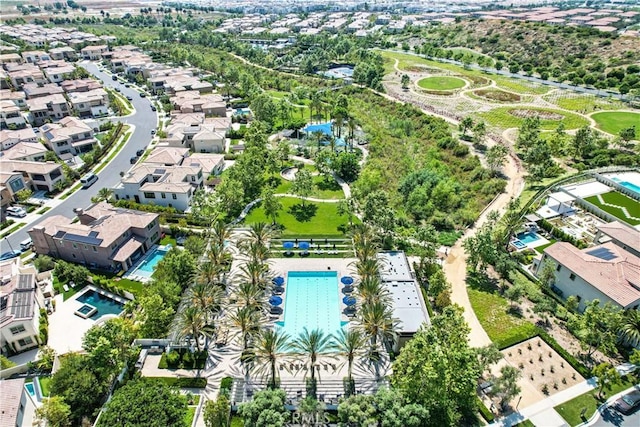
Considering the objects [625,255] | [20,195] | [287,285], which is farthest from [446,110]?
[20,195]

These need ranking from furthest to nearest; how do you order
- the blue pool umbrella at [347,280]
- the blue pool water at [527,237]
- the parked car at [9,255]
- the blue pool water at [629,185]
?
the blue pool water at [629,185]
the blue pool water at [527,237]
the parked car at [9,255]
the blue pool umbrella at [347,280]

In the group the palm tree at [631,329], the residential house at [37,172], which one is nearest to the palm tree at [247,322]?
the palm tree at [631,329]

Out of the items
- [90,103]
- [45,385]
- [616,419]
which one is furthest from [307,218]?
[90,103]

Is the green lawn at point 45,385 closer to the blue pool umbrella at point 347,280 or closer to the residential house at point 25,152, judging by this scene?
the blue pool umbrella at point 347,280

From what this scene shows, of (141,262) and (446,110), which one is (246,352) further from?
(446,110)

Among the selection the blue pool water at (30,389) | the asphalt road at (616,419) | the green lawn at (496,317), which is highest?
the green lawn at (496,317)

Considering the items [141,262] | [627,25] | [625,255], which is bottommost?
[141,262]

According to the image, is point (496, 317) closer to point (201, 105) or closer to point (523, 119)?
point (523, 119)
